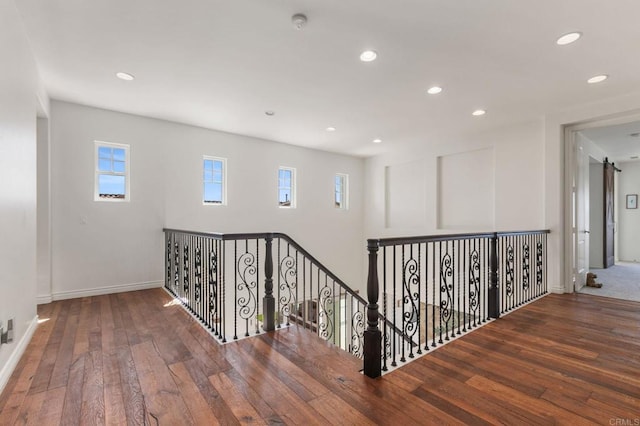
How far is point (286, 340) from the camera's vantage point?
3.00m

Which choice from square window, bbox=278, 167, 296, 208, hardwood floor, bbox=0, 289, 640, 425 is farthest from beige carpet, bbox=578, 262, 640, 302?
square window, bbox=278, 167, 296, 208

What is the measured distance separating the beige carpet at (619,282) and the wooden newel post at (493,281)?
2.50 m

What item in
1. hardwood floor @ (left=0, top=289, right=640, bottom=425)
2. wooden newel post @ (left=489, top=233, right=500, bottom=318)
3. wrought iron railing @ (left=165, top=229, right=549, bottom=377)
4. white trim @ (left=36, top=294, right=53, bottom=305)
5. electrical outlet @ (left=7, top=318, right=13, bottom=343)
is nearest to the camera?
hardwood floor @ (left=0, top=289, right=640, bottom=425)

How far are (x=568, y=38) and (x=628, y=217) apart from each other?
7.98 metres

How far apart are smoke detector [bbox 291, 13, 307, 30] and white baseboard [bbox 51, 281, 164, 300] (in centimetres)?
469

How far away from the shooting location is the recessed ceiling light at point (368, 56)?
125 inches

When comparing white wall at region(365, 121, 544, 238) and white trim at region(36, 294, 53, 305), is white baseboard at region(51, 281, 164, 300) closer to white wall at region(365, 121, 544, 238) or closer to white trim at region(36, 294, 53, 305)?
white trim at region(36, 294, 53, 305)

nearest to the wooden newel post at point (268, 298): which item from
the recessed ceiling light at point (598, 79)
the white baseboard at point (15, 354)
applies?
the white baseboard at point (15, 354)

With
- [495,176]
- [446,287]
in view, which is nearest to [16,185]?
[446,287]

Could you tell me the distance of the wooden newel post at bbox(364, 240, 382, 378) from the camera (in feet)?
7.51

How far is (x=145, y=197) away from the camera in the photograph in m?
5.26

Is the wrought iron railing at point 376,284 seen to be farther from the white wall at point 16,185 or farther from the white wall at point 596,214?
the white wall at point 596,214

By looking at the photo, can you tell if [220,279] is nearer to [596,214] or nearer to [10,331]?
[10,331]

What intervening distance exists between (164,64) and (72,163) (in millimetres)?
2578
